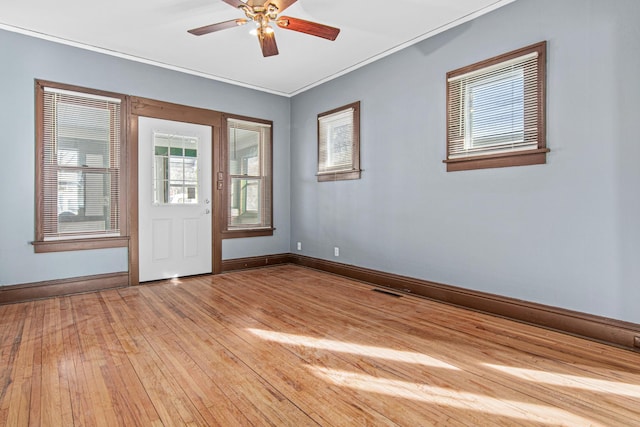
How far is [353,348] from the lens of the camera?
251 centimetres

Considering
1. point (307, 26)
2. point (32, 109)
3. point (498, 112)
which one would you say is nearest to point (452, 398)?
point (498, 112)

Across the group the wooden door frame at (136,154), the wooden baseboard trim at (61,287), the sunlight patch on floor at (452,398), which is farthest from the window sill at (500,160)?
the wooden baseboard trim at (61,287)

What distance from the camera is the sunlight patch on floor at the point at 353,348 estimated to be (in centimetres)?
229

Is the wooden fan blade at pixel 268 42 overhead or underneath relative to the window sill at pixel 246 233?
overhead

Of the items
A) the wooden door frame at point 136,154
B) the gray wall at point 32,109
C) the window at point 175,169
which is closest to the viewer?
the gray wall at point 32,109

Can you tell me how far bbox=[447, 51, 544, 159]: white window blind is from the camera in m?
2.99

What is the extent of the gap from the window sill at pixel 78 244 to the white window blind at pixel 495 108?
4070mm

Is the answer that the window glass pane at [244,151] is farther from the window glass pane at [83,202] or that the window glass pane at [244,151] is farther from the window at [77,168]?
the window glass pane at [83,202]

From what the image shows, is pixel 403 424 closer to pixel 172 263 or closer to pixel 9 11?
pixel 172 263

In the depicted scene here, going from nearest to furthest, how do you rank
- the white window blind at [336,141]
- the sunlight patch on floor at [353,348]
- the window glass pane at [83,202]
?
the sunlight patch on floor at [353,348] < the window glass pane at [83,202] < the white window blind at [336,141]

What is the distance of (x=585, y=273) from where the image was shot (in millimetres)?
2691

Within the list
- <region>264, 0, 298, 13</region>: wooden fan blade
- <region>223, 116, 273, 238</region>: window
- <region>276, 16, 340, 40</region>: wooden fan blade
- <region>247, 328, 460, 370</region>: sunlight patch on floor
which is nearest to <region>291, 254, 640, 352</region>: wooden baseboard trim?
<region>247, 328, 460, 370</region>: sunlight patch on floor

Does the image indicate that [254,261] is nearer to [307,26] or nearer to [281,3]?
[307,26]

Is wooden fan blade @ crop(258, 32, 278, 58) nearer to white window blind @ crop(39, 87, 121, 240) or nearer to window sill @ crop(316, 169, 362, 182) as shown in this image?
window sill @ crop(316, 169, 362, 182)
